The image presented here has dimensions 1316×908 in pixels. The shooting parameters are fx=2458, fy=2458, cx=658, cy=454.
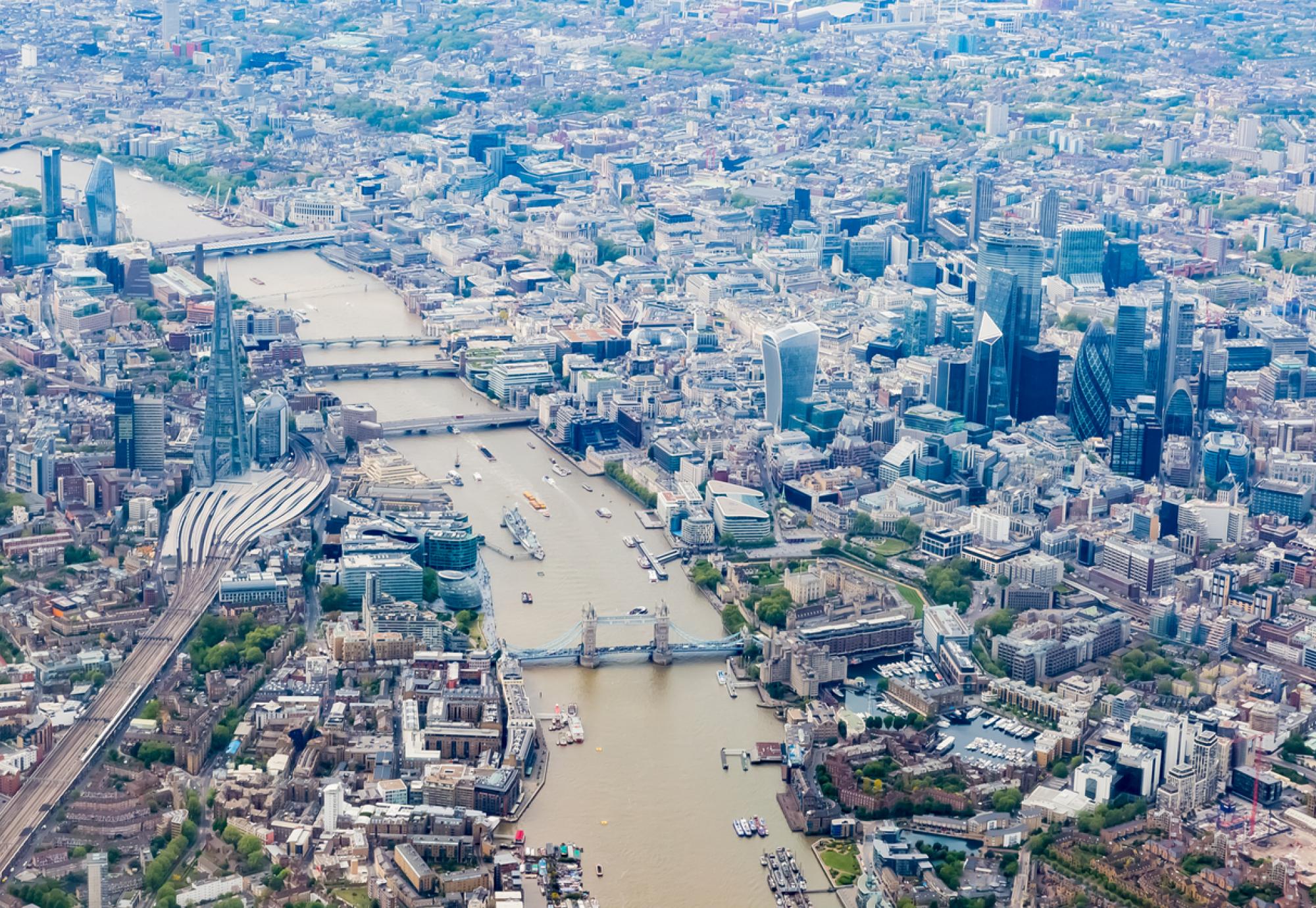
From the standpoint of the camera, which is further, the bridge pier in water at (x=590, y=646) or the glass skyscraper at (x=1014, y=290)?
the glass skyscraper at (x=1014, y=290)

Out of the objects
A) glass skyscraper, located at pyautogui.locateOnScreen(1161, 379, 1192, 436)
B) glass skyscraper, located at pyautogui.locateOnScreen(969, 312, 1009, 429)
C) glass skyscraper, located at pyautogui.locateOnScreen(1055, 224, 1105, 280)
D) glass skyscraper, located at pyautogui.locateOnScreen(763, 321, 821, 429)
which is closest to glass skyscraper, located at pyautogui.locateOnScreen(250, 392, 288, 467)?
glass skyscraper, located at pyautogui.locateOnScreen(763, 321, 821, 429)

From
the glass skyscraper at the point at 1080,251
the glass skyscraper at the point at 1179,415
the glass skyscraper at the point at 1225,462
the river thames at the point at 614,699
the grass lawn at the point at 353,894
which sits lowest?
the grass lawn at the point at 353,894

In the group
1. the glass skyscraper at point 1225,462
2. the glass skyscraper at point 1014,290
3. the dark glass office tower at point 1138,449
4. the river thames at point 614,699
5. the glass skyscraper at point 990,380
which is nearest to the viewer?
the river thames at point 614,699

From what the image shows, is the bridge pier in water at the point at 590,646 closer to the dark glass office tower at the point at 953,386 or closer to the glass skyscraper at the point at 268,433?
the glass skyscraper at the point at 268,433

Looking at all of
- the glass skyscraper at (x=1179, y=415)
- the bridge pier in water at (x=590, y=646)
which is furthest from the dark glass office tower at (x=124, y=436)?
the glass skyscraper at (x=1179, y=415)

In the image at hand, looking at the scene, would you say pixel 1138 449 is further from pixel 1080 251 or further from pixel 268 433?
pixel 268 433

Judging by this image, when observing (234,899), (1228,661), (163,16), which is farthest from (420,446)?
(163,16)

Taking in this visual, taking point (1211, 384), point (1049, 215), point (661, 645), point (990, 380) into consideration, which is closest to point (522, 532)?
point (661, 645)
